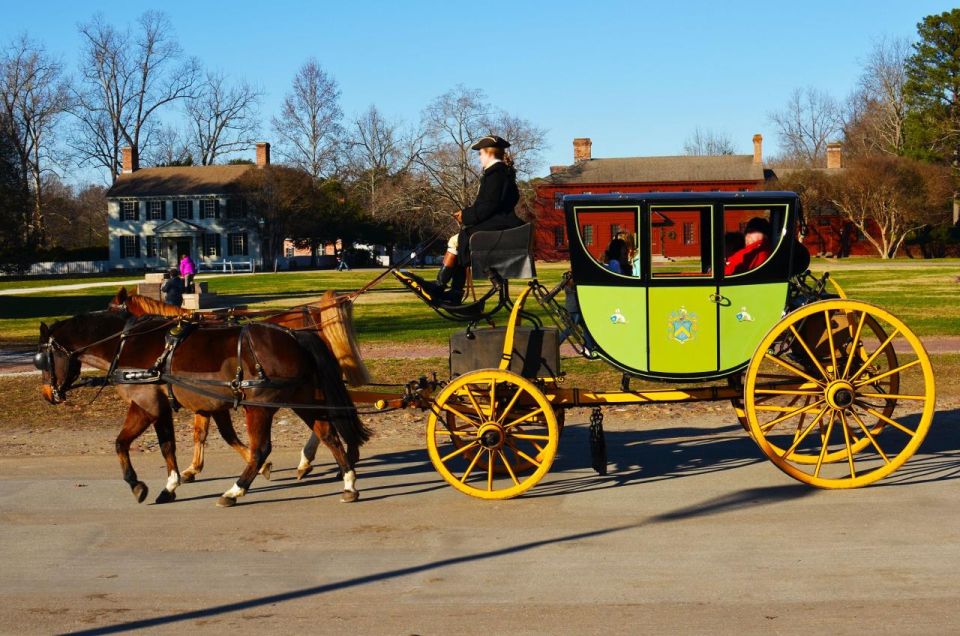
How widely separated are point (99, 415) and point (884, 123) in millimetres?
89507

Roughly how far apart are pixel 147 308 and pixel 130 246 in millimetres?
75274

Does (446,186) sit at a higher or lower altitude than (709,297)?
higher

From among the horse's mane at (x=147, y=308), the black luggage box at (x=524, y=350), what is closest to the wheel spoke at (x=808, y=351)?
the black luggage box at (x=524, y=350)

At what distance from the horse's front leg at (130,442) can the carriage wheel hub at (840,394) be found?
5233mm

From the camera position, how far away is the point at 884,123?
3553 inches

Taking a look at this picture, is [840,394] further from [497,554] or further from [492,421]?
[497,554]

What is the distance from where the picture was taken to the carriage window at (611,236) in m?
7.97

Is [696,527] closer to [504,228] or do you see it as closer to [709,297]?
[709,297]

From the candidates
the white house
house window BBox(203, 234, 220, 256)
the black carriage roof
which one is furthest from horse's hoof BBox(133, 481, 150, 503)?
house window BBox(203, 234, 220, 256)

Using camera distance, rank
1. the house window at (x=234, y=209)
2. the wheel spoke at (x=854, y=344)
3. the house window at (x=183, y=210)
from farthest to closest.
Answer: the house window at (x=183, y=210)
the house window at (x=234, y=209)
the wheel spoke at (x=854, y=344)

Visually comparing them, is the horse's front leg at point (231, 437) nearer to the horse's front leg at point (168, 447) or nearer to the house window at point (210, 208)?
the horse's front leg at point (168, 447)

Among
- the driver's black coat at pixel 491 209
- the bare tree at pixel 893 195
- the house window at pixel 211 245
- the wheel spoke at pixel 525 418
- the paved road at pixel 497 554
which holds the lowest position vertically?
the paved road at pixel 497 554

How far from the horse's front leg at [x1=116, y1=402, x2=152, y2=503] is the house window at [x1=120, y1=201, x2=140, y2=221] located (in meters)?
75.9

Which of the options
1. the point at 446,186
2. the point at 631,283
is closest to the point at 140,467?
the point at 631,283
